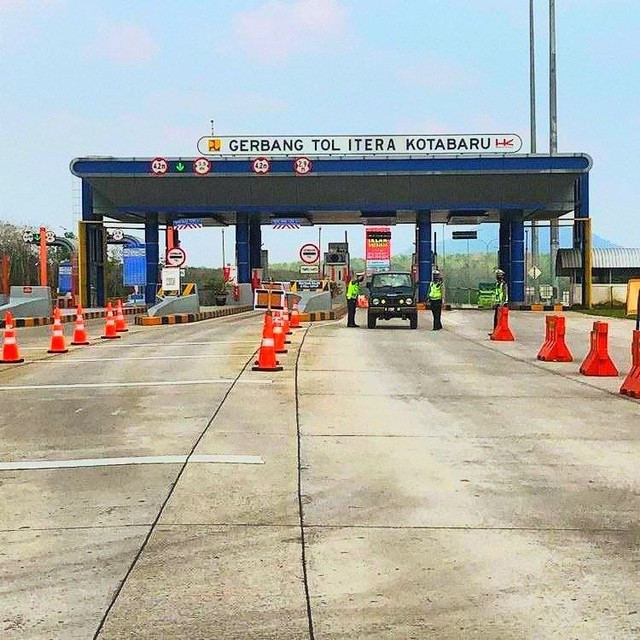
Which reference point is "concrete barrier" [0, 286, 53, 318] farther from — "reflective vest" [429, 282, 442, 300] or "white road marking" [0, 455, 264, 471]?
"white road marking" [0, 455, 264, 471]

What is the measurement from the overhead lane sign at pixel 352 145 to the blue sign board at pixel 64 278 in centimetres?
1553

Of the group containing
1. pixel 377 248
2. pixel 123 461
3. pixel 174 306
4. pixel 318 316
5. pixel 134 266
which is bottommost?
pixel 123 461

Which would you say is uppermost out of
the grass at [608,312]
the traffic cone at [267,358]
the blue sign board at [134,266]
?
the blue sign board at [134,266]

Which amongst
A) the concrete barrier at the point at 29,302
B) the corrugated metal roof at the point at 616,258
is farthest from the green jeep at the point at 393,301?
the corrugated metal roof at the point at 616,258

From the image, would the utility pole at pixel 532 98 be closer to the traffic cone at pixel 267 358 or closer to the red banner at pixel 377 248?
the red banner at pixel 377 248

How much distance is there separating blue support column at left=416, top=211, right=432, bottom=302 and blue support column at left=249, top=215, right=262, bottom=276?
31.4ft

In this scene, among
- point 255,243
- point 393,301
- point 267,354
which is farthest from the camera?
point 255,243

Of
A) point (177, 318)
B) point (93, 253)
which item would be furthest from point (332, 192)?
point (177, 318)

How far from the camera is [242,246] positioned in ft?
178

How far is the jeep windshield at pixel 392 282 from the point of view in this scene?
29.5 m

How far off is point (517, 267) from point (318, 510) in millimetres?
47159

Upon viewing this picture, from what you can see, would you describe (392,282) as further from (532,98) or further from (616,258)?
(616,258)

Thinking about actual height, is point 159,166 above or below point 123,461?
above

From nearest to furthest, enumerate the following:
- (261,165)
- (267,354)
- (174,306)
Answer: (267,354)
(174,306)
(261,165)
